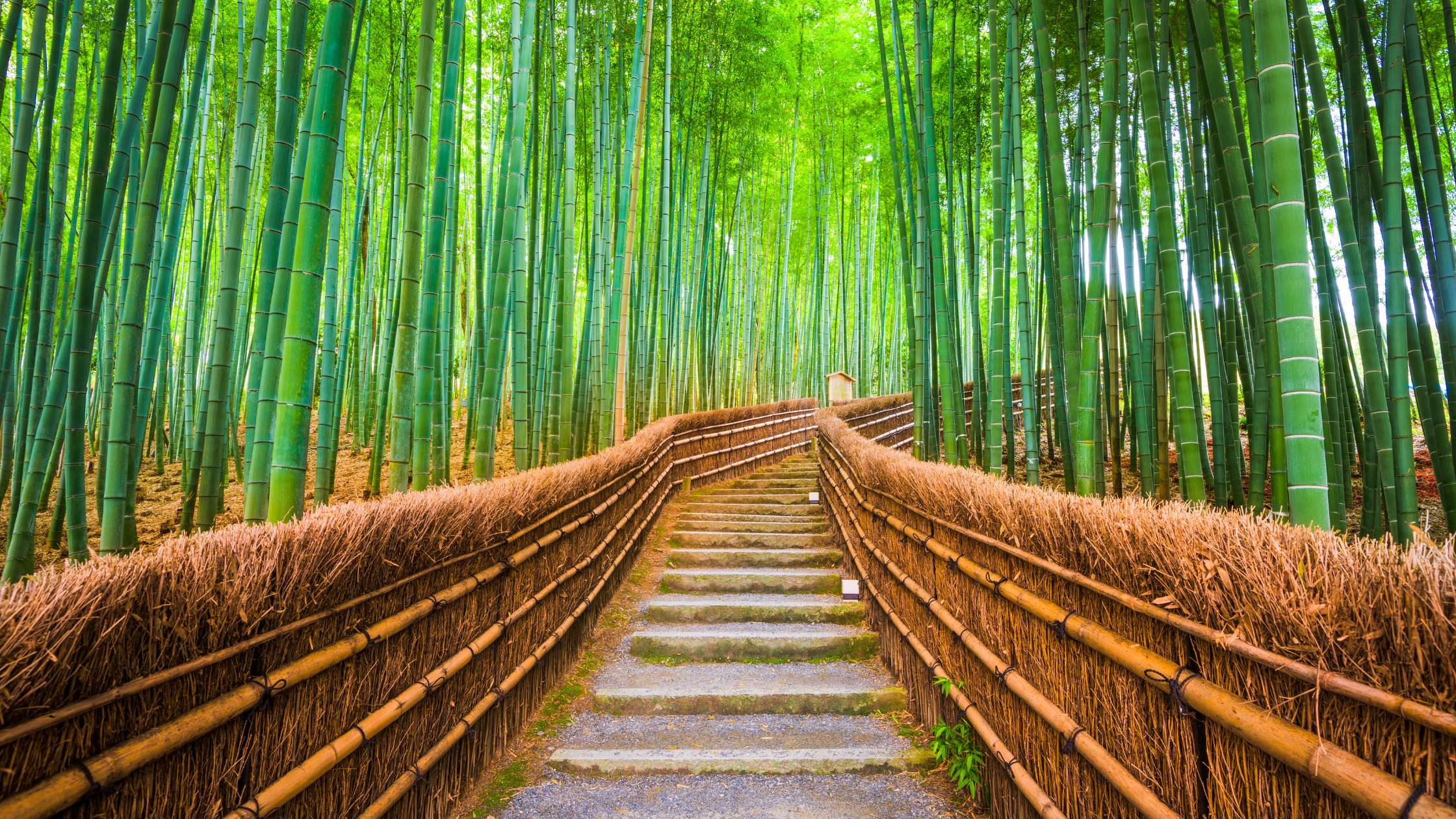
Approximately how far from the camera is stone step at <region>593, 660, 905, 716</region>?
8.07 ft

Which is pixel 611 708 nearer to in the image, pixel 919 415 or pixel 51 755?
pixel 51 755

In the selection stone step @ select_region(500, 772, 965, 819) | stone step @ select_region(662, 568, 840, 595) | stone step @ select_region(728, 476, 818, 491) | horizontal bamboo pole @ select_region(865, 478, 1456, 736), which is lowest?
stone step @ select_region(500, 772, 965, 819)

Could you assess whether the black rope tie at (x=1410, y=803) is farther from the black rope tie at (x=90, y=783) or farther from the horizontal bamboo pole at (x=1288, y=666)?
the black rope tie at (x=90, y=783)

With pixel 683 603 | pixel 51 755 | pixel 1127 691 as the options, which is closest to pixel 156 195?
pixel 51 755

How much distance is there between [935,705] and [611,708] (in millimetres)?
1122

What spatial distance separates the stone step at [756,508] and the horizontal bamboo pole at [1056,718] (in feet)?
7.74

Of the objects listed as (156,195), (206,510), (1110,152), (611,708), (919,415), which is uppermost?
(1110,152)

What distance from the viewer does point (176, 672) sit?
3.22 feet

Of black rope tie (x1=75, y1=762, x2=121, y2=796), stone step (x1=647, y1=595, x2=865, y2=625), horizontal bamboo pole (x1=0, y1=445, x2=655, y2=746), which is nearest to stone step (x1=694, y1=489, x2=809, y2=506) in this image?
stone step (x1=647, y1=595, x2=865, y2=625)

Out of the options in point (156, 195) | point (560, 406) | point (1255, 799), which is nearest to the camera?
point (1255, 799)

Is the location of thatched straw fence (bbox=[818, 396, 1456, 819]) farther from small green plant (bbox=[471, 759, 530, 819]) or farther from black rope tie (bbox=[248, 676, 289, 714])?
black rope tie (bbox=[248, 676, 289, 714])

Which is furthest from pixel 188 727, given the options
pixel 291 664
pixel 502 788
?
pixel 502 788

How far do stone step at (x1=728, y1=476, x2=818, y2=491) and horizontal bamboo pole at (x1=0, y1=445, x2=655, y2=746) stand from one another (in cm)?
437

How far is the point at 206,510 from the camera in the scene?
236 centimetres
